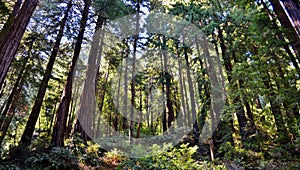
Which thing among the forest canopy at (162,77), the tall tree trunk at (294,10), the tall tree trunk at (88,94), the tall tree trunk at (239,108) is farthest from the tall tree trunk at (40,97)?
the tall tree trunk at (294,10)

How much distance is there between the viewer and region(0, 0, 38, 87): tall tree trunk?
14.9 feet

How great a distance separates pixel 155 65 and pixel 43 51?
10.7 m

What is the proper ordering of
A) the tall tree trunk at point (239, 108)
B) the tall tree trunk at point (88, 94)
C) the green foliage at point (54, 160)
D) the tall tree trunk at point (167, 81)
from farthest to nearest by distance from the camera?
the tall tree trunk at point (167, 81)
the tall tree trunk at point (88, 94)
the tall tree trunk at point (239, 108)
the green foliage at point (54, 160)

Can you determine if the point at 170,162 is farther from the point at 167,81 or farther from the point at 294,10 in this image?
the point at 167,81

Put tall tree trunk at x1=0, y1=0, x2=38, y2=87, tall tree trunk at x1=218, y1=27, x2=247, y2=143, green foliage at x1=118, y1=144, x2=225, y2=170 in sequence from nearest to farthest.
A: 1. tall tree trunk at x1=0, y1=0, x2=38, y2=87
2. green foliage at x1=118, y1=144, x2=225, y2=170
3. tall tree trunk at x1=218, y1=27, x2=247, y2=143

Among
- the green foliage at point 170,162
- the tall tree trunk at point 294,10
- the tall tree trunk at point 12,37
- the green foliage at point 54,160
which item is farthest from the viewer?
the green foliage at point 170,162

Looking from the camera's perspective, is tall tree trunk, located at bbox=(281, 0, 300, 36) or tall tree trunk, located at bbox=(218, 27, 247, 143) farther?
tall tree trunk, located at bbox=(218, 27, 247, 143)

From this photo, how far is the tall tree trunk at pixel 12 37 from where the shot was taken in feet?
14.9

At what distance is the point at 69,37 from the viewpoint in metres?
10.2

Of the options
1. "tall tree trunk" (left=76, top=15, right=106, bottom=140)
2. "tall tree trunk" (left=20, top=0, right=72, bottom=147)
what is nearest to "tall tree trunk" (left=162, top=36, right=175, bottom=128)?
"tall tree trunk" (left=76, top=15, right=106, bottom=140)

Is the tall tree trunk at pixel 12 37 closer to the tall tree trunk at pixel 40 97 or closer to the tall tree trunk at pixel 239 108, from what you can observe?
the tall tree trunk at pixel 40 97

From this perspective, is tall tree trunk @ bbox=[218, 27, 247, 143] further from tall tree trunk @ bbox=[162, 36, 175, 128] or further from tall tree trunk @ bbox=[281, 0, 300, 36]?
tall tree trunk @ bbox=[162, 36, 175, 128]

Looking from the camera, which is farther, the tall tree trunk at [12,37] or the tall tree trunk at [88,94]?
the tall tree trunk at [88,94]

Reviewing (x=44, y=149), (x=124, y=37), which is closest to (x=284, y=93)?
(x=44, y=149)
